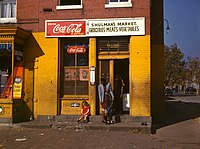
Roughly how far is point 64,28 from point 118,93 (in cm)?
385

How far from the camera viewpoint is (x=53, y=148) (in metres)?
9.85

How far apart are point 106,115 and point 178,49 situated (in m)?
54.1

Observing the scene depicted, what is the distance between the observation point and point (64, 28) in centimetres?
1465

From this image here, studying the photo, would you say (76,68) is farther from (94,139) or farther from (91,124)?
(94,139)

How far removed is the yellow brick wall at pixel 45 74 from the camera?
574 inches

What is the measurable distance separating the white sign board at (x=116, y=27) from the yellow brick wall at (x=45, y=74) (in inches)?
70.4

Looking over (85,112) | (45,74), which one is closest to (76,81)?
(45,74)

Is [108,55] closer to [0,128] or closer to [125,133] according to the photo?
[125,133]

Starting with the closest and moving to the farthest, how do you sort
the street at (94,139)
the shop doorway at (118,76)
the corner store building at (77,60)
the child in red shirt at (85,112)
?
the street at (94,139), the child in red shirt at (85,112), the corner store building at (77,60), the shop doorway at (118,76)

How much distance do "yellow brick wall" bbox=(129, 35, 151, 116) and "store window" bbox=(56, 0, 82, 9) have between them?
3037 millimetres

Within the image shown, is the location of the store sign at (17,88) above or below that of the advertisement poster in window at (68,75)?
below

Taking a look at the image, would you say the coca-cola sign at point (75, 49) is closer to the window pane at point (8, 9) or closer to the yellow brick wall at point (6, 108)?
the window pane at point (8, 9)

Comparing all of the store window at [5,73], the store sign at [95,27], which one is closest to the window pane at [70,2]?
the store sign at [95,27]

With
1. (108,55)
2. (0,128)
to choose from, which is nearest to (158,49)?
(108,55)
